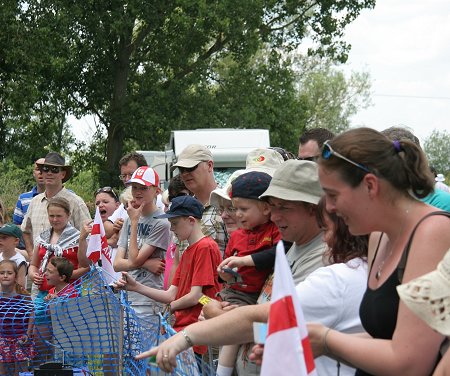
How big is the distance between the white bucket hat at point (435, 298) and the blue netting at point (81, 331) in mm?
3249

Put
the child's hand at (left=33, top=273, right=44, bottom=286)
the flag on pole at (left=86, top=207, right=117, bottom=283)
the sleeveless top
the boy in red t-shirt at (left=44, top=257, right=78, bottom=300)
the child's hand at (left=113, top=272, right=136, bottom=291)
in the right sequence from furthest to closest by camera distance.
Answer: the child's hand at (left=33, top=273, right=44, bottom=286), the boy in red t-shirt at (left=44, top=257, right=78, bottom=300), the flag on pole at (left=86, top=207, right=117, bottom=283), the child's hand at (left=113, top=272, right=136, bottom=291), the sleeveless top

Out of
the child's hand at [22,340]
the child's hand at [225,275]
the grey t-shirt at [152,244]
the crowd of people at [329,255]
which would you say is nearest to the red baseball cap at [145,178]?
the grey t-shirt at [152,244]

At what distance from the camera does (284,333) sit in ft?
8.09

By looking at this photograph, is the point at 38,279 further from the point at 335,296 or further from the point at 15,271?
the point at 335,296

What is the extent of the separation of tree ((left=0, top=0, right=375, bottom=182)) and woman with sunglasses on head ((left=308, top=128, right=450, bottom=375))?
78.7ft

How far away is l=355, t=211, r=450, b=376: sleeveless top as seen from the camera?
109 inches

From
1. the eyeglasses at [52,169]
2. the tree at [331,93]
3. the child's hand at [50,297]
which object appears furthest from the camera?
the tree at [331,93]

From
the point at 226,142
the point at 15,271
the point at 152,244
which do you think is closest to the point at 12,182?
the point at 226,142

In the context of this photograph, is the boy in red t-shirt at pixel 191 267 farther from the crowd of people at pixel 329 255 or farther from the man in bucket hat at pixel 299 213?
the man in bucket hat at pixel 299 213

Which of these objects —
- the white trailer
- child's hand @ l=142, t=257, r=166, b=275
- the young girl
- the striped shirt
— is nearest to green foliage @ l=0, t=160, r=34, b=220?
the white trailer

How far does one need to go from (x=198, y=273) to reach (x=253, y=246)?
1113 millimetres

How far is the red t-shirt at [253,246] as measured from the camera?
4.40 m

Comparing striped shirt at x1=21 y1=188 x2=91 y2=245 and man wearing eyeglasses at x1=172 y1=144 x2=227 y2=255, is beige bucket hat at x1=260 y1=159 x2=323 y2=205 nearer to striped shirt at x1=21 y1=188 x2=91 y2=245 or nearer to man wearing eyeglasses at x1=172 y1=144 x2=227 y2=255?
man wearing eyeglasses at x1=172 y1=144 x2=227 y2=255

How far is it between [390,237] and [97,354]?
4.18m
